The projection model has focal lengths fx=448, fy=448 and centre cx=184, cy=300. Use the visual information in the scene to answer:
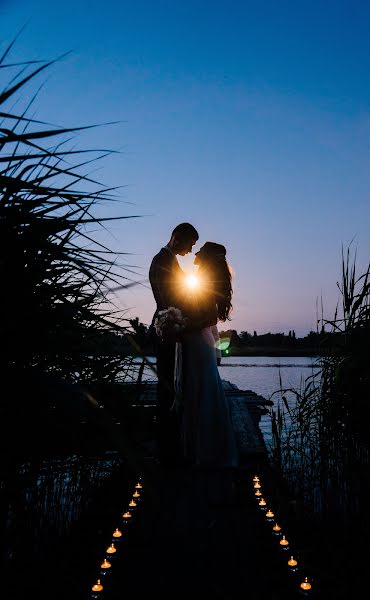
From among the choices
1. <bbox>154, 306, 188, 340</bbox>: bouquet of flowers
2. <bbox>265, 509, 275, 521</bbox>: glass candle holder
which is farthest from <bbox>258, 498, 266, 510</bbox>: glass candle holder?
<bbox>154, 306, 188, 340</bbox>: bouquet of flowers

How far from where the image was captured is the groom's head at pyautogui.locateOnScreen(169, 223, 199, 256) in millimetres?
4215

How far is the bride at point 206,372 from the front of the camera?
4.04 m

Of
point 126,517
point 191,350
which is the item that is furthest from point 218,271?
point 126,517

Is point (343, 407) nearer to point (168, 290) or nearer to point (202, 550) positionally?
point (202, 550)

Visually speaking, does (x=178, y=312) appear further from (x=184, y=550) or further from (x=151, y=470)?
(x=151, y=470)

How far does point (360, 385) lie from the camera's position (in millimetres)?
2926

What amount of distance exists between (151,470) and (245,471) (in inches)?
141

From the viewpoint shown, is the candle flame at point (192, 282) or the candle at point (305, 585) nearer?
the candle at point (305, 585)

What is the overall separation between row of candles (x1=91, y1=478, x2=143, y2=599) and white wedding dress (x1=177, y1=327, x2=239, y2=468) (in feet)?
3.16

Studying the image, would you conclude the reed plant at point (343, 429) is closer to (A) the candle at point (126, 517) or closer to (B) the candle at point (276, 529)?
(B) the candle at point (276, 529)

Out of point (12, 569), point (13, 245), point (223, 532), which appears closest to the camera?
point (13, 245)

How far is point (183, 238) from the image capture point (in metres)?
4.21

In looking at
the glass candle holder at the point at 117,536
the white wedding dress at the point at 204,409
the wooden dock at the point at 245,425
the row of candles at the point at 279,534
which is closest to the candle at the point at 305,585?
the row of candles at the point at 279,534

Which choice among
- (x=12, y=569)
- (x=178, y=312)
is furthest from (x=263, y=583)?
(x=178, y=312)
